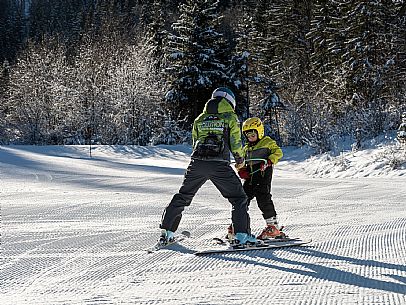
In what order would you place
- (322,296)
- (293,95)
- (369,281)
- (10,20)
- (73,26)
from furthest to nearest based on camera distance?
(10,20) < (73,26) < (293,95) < (369,281) < (322,296)

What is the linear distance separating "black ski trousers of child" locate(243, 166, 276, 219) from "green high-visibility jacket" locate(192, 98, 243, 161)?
72cm

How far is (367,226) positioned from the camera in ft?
20.6

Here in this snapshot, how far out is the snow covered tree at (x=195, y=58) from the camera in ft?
101

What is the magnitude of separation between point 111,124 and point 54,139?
3499 mm

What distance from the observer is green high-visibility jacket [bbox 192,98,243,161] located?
17.0ft

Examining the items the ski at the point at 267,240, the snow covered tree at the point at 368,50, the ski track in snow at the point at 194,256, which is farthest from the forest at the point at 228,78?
the ski at the point at 267,240

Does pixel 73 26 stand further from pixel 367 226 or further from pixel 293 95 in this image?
pixel 367 226

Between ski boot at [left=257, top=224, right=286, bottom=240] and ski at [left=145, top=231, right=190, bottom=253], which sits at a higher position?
ski boot at [left=257, top=224, right=286, bottom=240]

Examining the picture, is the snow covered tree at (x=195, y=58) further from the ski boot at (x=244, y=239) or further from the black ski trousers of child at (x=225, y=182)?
the ski boot at (x=244, y=239)

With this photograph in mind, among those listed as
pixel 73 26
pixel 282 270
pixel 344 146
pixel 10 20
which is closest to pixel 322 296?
pixel 282 270

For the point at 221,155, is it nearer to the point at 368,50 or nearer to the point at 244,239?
the point at 244,239

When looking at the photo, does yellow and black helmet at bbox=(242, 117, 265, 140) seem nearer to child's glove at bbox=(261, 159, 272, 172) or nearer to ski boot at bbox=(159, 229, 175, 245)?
child's glove at bbox=(261, 159, 272, 172)

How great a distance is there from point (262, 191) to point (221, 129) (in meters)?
1.01

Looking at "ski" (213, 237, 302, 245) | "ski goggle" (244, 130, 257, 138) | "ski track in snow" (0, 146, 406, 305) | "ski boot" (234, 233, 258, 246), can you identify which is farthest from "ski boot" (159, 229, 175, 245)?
"ski goggle" (244, 130, 257, 138)
